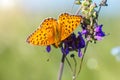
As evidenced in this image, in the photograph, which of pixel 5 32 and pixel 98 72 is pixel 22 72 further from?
pixel 5 32

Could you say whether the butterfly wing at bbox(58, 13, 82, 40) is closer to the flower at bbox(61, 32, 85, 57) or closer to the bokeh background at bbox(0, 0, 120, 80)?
the flower at bbox(61, 32, 85, 57)

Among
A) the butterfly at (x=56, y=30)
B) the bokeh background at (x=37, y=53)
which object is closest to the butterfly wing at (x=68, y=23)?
the butterfly at (x=56, y=30)

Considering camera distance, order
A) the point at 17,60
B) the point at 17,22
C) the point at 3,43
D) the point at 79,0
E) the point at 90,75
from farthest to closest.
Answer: the point at 17,22
the point at 3,43
the point at 17,60
the point at 90,75
the point at 79,0

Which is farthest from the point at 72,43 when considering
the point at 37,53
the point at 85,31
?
the point at 37,53

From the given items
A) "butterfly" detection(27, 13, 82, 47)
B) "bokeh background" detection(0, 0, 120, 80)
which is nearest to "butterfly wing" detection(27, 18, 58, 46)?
"butterfly" detection(27, 13, 82, 47)

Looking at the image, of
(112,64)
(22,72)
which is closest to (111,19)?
(112,64)

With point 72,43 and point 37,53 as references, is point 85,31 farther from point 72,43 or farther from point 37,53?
point 37,53

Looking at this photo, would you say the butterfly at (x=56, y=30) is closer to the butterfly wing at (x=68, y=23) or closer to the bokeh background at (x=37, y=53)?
the butterfly wing at (x=68, y=23)
